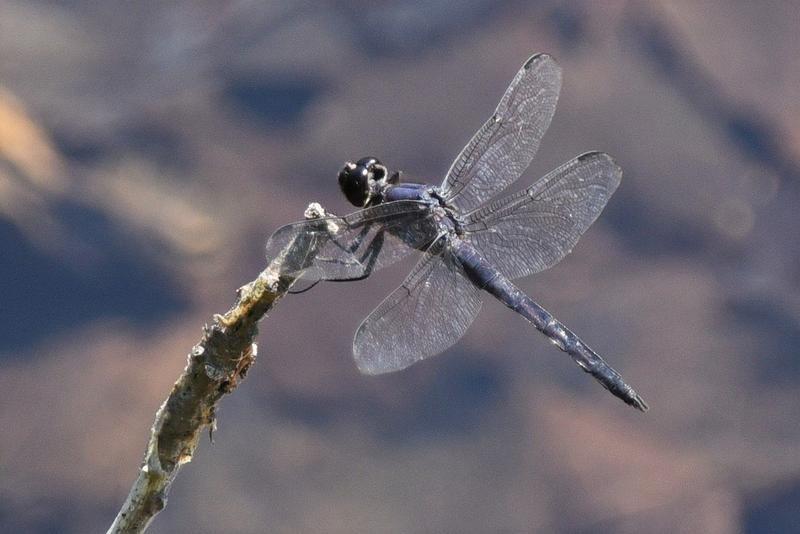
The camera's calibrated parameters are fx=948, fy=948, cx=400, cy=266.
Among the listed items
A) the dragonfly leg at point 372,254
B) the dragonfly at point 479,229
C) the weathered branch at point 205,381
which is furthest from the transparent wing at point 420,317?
the weathered branch at point 205,381

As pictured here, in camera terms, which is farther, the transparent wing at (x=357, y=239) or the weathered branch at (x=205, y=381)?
the transparent wing at (x=357, y=239)

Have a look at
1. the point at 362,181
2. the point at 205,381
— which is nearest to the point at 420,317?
the point at 362,181

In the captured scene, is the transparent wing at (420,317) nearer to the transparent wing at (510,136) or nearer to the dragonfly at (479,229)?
the dragonfly at (479,229)

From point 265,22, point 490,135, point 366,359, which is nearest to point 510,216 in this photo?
point 490,135

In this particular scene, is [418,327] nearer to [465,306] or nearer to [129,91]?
[465,306]

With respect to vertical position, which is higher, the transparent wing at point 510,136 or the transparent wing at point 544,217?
the transparent wing at point 510,136

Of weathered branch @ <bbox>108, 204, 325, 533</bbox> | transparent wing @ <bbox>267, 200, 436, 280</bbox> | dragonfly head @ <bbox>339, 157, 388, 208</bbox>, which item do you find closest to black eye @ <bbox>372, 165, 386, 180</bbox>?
dragonfly head @ <bbox>339, 157, 388, 208</bbox>

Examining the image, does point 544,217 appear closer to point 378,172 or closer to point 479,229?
point 479,229

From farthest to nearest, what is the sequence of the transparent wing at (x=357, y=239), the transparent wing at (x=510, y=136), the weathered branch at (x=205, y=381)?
the transparent wing at (x=510, y=136) < the transparent wing at (x=357, y=239) < the weathered branch at (x=205, y=381)
